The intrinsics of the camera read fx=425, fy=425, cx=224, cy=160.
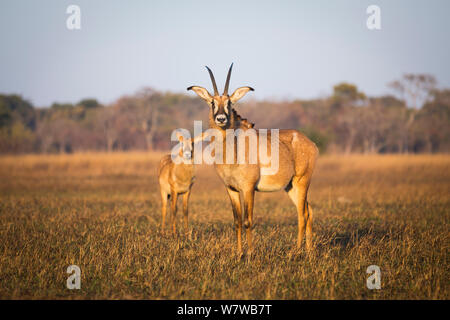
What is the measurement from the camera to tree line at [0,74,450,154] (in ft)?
166

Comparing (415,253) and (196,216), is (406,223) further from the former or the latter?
(196,216)

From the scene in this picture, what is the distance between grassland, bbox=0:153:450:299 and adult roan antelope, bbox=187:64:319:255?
62 cm

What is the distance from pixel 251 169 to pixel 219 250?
1.45 m

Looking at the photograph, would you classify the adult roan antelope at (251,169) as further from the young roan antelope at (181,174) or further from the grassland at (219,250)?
the young roan antelope at (181,174)

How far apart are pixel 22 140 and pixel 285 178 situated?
4081 cm

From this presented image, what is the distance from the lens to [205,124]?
53.8 meters

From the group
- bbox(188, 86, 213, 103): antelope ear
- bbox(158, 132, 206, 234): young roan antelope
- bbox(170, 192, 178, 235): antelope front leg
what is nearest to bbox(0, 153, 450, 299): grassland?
bbox(170, 192, 178, 235): antelope front leg

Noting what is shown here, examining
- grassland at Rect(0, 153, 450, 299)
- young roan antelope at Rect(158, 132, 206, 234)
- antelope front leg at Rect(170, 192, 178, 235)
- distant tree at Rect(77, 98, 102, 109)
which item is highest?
distant tree at Rect(77, 98, 102, 109)

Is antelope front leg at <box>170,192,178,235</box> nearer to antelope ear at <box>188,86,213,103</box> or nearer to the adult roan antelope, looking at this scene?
the adult roan antelope

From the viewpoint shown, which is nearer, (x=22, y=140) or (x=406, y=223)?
(x=406, y=223)

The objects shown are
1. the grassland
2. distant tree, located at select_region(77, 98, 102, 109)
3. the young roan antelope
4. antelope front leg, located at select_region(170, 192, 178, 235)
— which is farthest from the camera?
distant tree, located at select_region(77, 98, 102, 109)
